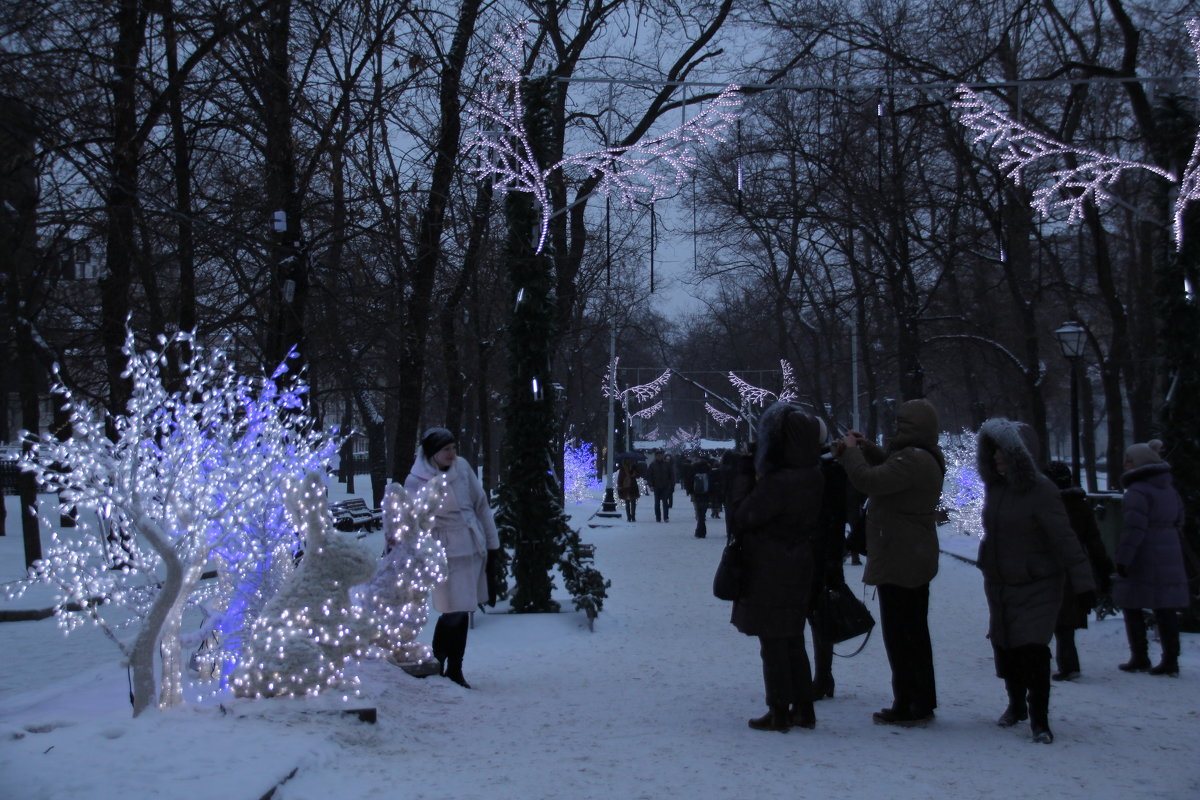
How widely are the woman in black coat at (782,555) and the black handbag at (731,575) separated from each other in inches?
1.2

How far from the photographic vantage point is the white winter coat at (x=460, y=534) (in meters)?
8.10

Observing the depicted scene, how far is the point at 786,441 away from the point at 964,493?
17664 millimetres

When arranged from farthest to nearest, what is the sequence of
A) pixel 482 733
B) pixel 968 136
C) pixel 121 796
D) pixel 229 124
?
1. pixel 968 136
2. pixel 229 124
3. pixel 482 733
4. pixel 121 796

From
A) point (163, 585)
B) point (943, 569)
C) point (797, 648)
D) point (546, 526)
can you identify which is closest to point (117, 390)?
point (546, 526)

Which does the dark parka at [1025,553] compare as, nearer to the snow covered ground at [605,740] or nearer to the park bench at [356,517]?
the snow covered ground at [605,740]

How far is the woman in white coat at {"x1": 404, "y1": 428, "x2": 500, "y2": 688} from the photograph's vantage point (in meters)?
8.05

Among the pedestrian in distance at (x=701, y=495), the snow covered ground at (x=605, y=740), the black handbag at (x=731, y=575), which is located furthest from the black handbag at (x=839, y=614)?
the pedestrian in distance at (x=701, y=495)

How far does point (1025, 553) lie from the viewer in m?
6.43

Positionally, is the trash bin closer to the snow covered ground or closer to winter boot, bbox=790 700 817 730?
the snow covered ground

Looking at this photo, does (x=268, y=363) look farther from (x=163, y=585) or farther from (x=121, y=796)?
(x=121, y=796)

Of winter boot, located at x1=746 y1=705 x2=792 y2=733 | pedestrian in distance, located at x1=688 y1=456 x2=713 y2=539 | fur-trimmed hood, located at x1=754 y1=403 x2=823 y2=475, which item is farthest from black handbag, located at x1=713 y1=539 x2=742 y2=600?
pedestrian in distance, located at x1=688 y1=456 x2=713 y2=539

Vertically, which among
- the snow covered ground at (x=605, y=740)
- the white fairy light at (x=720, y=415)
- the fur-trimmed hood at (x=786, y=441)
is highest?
the white fairy light at (x=720, y=415)

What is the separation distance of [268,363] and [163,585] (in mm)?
7483

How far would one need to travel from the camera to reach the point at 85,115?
1095 cm
